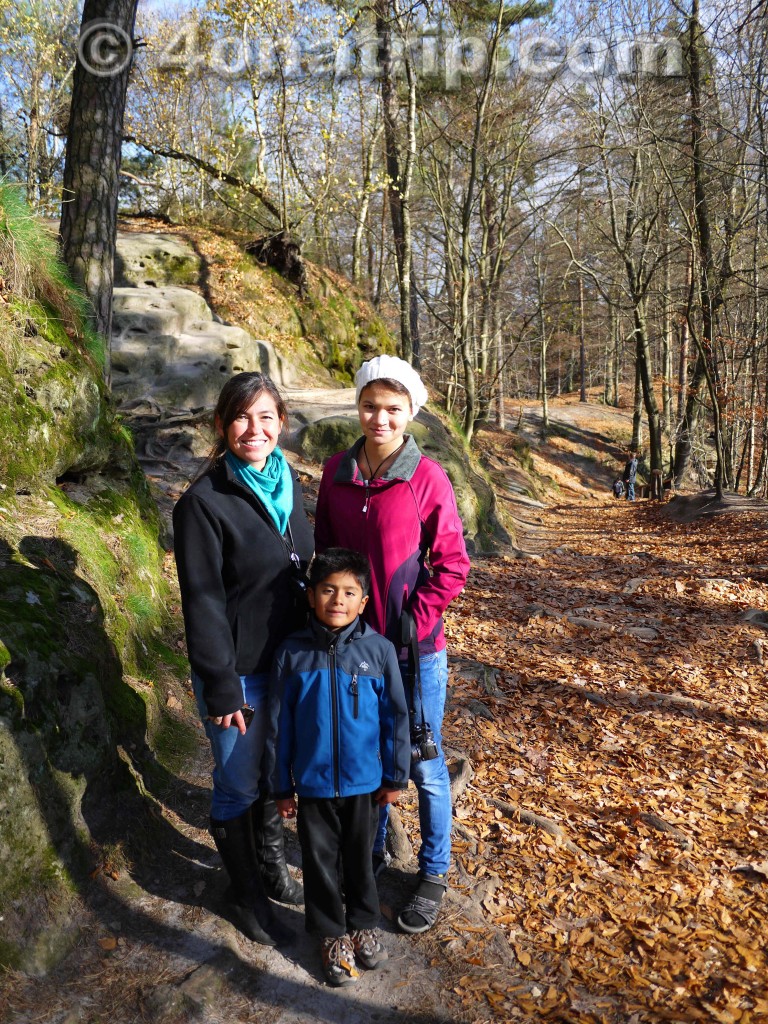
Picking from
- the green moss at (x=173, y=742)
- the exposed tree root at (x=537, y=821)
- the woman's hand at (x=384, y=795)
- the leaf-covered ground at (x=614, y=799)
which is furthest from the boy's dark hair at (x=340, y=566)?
the exposed tree root at (x=537, y=821)

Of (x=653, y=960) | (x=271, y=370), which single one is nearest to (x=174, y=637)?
(x=653, y=960)

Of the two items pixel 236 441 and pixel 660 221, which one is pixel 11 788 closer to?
pixel 236 441

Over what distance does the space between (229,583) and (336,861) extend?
1219mm

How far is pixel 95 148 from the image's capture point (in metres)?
5.77

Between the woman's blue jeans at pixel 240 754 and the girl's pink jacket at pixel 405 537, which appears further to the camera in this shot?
the girl's pink jacket at pixel 405 537

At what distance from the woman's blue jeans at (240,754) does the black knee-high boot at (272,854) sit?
34 centimetres

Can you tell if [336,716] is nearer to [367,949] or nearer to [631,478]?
[367,949]

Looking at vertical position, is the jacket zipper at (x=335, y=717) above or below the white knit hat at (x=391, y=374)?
below

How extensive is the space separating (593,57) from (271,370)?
486 inches

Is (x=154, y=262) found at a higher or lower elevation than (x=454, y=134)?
lower

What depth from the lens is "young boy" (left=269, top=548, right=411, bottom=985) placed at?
2641 millimetres

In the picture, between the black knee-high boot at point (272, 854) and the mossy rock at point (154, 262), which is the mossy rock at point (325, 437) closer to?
the mossy rock at point (154, 262)

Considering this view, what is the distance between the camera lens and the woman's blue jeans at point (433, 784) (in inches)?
116

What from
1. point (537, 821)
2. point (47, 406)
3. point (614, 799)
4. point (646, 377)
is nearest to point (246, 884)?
point (537, 821)
